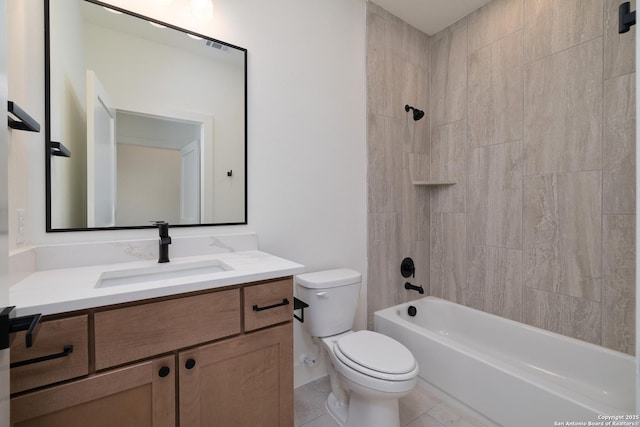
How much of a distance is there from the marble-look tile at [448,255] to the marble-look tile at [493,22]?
1.33m

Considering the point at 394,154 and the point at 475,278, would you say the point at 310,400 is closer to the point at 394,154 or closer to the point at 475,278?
the point at 475,278

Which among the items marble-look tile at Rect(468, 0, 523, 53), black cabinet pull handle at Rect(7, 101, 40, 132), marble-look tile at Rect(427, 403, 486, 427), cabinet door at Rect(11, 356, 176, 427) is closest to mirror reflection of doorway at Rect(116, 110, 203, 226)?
black cabinet pull handle at Rect(7, 101, 40, 132)

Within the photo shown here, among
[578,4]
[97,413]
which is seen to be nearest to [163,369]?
[97,413]

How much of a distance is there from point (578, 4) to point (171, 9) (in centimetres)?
229

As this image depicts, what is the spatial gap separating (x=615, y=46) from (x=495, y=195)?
991 millimetres

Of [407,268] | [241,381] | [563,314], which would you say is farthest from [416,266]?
[241,381]

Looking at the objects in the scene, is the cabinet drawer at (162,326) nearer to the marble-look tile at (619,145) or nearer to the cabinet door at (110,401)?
the cabinet door at (110,401)

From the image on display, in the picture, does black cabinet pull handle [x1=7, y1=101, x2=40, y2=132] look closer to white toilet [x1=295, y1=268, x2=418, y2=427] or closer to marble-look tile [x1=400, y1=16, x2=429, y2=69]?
white toilet [x1=295, y1=268, x2=418, y2=427]

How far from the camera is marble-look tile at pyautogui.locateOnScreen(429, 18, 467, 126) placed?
2227 millimetres

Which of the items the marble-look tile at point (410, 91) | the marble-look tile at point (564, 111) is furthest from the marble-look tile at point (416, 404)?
the marble-look tile at point (410, 91)

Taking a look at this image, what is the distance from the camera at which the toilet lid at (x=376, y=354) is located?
125cm

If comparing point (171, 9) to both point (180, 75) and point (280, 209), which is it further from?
point (280, 209)

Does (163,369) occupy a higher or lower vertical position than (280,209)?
lower

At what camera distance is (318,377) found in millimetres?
1892
